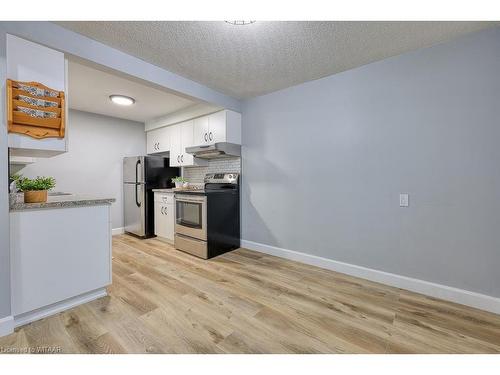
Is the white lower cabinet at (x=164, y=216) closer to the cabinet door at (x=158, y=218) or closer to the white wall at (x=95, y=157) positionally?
the cabinet door at (x=158, y=218)

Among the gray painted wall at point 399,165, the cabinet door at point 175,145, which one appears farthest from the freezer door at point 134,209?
the gray painted wall at point 399,165

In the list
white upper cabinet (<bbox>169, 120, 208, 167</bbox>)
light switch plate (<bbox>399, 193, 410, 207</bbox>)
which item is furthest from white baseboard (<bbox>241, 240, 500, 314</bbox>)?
white upper cabinet (<bbox>169, 120, 208, 167</bbox>)

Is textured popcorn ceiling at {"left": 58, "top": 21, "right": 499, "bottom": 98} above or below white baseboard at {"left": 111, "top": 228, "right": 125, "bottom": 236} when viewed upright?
above

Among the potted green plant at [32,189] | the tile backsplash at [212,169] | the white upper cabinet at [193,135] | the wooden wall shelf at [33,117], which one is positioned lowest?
the potted green plant at [32,189]

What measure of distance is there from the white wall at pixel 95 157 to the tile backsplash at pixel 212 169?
1403mm

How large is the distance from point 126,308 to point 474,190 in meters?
3.21

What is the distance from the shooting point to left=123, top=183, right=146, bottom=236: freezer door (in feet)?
14.0

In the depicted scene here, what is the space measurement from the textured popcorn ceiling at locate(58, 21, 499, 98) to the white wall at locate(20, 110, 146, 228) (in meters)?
2.74

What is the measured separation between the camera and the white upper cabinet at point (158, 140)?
4.60 meters

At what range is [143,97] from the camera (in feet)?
11.5

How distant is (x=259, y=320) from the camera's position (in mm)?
1794

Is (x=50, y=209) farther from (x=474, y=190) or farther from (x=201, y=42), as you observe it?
(x=474, y=190)

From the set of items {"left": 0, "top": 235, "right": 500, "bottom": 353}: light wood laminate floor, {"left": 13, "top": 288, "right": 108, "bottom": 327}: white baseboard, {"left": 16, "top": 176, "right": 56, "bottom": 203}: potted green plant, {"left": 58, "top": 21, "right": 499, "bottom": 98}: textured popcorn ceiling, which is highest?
{"left": 58, "top": 21, "right": 499, "bottom": 98}: textured popcorn ceiling

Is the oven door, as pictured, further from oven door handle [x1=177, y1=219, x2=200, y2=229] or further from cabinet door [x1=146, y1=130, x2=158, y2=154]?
cabinet door [x1=146, y1=130, x2=158, y2=154]
